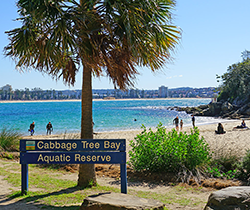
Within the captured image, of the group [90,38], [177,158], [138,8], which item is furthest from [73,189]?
[138,8]

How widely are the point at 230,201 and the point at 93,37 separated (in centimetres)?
424

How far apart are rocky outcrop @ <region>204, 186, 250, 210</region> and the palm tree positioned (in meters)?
3.07

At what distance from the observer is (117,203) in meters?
4.17

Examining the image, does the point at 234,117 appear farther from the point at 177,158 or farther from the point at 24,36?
the point at 24,36

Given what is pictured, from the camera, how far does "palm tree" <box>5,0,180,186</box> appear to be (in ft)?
17.2

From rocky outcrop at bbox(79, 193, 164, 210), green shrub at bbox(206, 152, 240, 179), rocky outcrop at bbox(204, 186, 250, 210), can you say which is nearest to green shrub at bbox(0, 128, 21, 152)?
rocky outcrop at bbox(79, 193, 164, 210)

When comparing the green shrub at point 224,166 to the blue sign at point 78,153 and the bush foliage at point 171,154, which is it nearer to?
the bush foliage at point 171,154

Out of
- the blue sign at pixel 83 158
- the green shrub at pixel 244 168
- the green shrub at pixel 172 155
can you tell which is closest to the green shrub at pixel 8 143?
the green shrub at pixel 172 155

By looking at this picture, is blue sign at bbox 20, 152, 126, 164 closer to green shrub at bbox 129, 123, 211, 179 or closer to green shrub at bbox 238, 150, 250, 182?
green shrub at bbox 129, 123, 211, 179

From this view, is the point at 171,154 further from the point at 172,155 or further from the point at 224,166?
A: the point at 224,166

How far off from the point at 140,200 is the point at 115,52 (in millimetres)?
3459

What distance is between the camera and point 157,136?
26.7ft

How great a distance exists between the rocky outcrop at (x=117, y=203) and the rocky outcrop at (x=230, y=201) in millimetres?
844

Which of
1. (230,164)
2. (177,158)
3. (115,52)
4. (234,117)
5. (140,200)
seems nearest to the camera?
(140,200)
